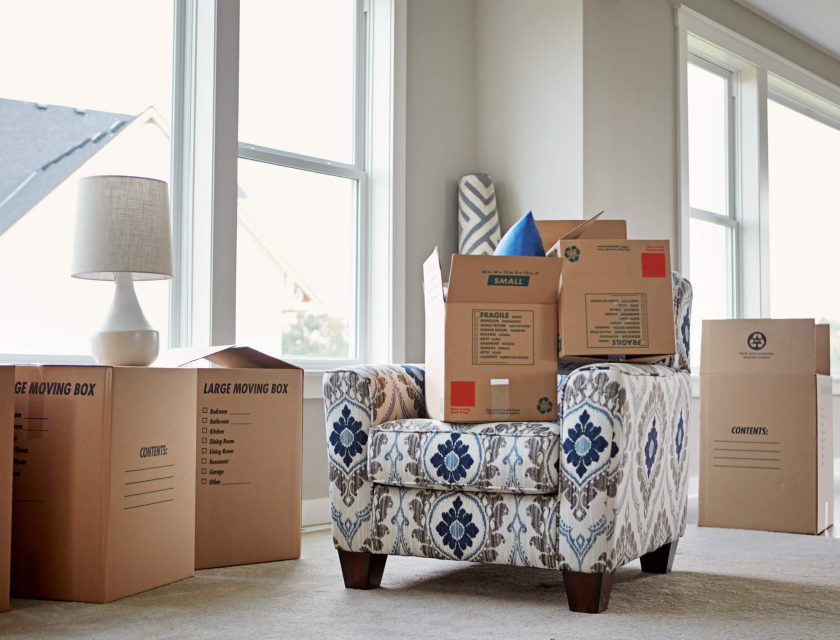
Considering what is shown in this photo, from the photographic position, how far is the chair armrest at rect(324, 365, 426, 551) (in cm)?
238

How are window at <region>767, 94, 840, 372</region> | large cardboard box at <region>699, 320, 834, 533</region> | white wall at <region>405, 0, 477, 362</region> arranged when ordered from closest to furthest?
large cardboard box at <region>699, 320, 834, 533</region>
white wall at <region>405, 0, 477, 362</region>
window at <region>767, 94, 840, 372</region>

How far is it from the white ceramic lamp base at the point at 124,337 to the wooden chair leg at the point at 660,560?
4.80 feet

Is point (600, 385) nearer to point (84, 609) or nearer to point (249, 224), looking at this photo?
point (84, 609)

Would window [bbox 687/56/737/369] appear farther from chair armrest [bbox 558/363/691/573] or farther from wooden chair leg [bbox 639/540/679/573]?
chair armrest [bbox 558/363/691/573]

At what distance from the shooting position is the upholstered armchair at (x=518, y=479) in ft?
6.95

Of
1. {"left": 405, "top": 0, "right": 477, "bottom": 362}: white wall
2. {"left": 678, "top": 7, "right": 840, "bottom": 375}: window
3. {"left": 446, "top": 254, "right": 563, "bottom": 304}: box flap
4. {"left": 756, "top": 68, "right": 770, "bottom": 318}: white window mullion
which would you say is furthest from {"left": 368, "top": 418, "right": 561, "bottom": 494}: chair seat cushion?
{"left": 756, "top": 68, "right": 770, "bottom": 318}: white window mullion

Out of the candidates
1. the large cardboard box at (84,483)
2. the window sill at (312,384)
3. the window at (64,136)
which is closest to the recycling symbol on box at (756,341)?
the window sill at (312,384)

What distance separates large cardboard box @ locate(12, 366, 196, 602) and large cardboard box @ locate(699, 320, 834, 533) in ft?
→ 7.07

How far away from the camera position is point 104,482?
223 cm

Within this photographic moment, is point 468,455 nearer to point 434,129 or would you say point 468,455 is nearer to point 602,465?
point 602,465

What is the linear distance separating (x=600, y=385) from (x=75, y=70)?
6.76 feet

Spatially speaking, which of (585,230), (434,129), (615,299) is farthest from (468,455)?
(434,129)

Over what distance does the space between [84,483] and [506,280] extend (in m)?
1.11

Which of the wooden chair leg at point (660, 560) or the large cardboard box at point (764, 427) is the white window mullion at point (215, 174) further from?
the large cardboard box at point (764, 427)
